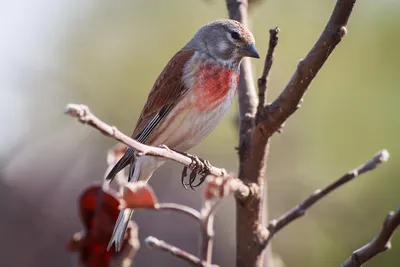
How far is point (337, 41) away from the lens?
2.85m

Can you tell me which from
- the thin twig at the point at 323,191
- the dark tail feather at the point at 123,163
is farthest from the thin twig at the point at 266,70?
the dark tail feather at the point at 123,163

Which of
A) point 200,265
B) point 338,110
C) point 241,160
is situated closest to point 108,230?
point 200,265

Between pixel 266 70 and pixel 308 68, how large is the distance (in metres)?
0.16

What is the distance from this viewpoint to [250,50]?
443 centimetres

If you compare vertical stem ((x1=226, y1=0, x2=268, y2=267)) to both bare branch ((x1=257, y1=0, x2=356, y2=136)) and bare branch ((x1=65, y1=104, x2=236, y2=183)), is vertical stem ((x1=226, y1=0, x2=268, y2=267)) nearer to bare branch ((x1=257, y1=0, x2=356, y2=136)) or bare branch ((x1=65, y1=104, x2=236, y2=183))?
bare branch ((x1=257, y1=0, x2=356, y2=136))

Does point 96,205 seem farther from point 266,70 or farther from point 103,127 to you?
point 266,70

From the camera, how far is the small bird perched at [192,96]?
4297 millimetres

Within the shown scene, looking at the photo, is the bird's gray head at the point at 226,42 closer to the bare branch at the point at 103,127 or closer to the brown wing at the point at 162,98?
the brown wing at the point at 162,98

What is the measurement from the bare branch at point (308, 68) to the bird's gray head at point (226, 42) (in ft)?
3.89

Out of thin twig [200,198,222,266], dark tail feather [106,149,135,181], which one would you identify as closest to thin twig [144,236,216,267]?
thin twig [200,198,222,266]

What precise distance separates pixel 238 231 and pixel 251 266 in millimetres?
199

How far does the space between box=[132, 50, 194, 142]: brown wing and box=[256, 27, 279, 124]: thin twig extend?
1294 mm

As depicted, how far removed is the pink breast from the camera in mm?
4277

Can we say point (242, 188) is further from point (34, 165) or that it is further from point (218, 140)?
point (34, 165)
